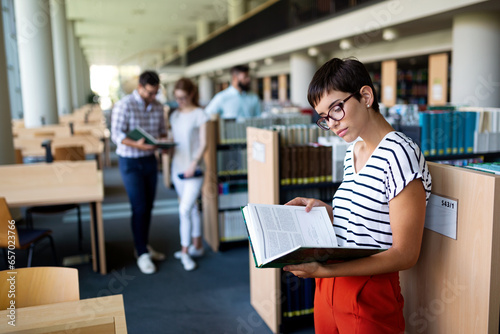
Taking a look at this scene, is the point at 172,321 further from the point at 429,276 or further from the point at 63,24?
the point at 63,24

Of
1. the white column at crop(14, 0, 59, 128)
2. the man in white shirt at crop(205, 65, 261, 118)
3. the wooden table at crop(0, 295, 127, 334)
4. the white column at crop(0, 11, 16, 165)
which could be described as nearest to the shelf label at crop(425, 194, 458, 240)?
the wooden table at crop(0, 295, 127, 334)

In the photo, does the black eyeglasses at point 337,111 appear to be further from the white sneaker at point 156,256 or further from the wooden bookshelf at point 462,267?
the white sneaker at point 156,256

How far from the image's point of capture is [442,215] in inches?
62.5

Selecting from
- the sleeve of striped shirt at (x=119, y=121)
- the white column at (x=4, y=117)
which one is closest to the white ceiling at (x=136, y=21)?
the white column at (x=4, y=117)

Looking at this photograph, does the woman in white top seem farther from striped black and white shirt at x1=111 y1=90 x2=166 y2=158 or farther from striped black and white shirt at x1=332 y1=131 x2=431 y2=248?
striped black and white shirt at x1=332 y1=131 x2=431 y2=248

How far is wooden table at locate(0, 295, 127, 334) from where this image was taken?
1.37 m

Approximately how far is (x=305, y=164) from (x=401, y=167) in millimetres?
1735

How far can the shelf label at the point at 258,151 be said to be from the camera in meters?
2.97

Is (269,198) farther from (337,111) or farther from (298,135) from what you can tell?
(337,111)

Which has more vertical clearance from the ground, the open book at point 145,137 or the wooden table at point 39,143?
the open book at point 145,137

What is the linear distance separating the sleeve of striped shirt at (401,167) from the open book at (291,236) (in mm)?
197

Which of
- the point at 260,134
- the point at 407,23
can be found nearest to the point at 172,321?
the point at 260,134

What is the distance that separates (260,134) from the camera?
3014mm

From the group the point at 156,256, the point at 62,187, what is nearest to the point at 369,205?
the point at 156,256
